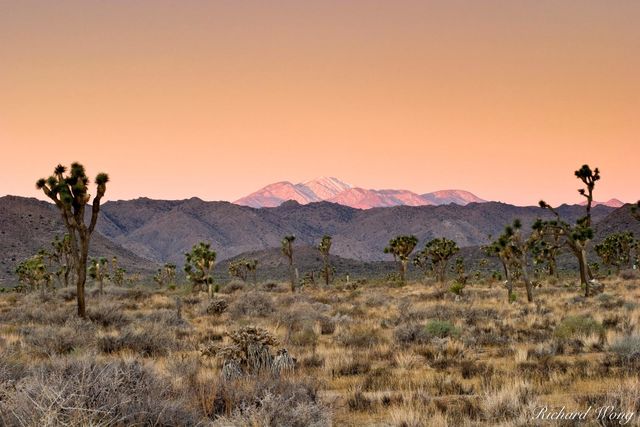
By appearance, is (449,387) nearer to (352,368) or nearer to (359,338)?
(352,368)

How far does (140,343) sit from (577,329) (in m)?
13.1

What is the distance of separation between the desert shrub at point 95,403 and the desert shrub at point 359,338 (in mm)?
10210

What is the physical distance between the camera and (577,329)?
17516 millimetres

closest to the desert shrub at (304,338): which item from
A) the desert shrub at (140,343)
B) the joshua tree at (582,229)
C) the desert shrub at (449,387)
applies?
the desert shrub at (140,343)

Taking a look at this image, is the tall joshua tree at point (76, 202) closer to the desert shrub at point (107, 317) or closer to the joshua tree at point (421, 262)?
the desert shrub at point (107, 317)

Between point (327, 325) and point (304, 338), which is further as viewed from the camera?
point (327, 325)

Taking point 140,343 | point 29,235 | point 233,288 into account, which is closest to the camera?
point 140,343

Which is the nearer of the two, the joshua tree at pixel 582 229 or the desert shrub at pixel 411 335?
the desert shrub at pixel 411 335

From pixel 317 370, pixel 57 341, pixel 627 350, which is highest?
pixel 57 341

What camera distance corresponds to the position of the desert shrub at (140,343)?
15.8 m

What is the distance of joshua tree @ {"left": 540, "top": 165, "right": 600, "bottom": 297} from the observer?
37219 millimetres

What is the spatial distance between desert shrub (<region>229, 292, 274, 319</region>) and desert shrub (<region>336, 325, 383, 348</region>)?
7888mm

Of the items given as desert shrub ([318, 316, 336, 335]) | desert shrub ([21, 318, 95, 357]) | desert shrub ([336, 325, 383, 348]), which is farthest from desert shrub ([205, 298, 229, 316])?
desert shrub ([21, 318, 95, 357])

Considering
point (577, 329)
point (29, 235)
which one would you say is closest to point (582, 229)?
point (577, 329)
